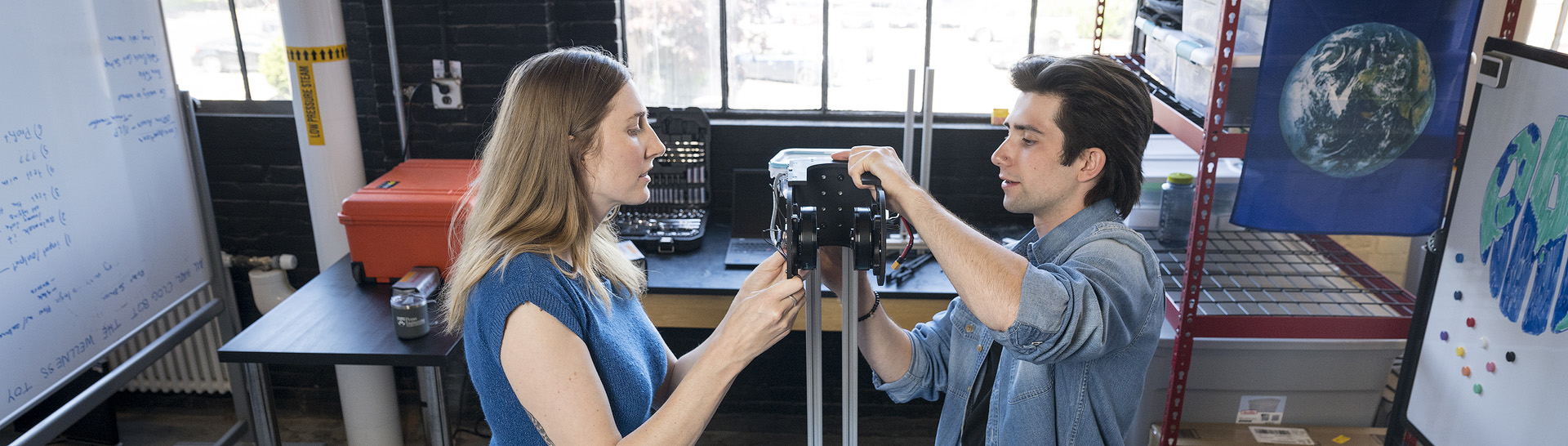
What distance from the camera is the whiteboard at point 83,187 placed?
2.09 metres

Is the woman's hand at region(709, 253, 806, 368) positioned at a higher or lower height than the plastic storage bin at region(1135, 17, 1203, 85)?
lower

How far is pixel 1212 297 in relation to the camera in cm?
211

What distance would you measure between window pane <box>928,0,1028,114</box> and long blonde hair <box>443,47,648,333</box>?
187cm

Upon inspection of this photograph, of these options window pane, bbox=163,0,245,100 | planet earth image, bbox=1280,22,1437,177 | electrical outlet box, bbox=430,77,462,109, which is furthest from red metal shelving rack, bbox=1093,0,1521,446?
window pane, bbox=163,0,245,100

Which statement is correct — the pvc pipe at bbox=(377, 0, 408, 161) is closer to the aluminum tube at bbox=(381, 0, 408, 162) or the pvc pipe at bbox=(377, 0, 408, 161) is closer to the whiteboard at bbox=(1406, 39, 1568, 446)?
the aluminum tube at bbox=(381, 0, 408, 162)

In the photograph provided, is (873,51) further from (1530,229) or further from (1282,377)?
(1530,229)

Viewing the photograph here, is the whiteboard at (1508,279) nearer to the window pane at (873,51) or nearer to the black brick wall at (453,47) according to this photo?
the window pane at (873,51)

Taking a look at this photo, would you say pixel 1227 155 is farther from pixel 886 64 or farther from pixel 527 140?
pixel 886 64

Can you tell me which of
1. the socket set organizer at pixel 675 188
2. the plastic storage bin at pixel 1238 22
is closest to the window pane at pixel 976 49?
the socket set organizer at pixel 675 188

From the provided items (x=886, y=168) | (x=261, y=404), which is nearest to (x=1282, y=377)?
(x=886, y=168)

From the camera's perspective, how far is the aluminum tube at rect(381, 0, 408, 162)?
2.90 metres

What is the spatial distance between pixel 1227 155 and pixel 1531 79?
18.1 inches

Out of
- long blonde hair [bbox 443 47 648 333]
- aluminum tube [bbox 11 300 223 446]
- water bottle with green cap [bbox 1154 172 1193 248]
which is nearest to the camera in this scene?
long blonde hair [bbox 443 47 648 333]

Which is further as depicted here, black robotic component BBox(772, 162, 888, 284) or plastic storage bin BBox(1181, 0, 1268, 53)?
plastic storage bin BBox(1181, 0, 1268, 53)
